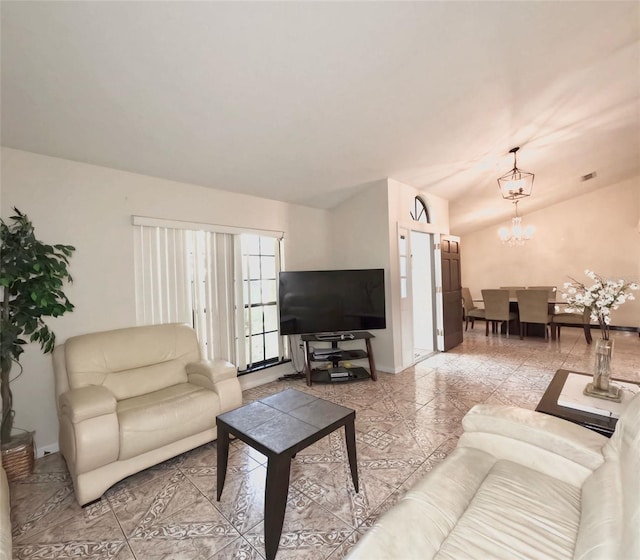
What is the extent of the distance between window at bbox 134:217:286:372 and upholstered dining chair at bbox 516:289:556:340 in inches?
177

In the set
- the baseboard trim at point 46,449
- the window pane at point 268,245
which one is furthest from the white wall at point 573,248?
the baseboard trim at point 46,449

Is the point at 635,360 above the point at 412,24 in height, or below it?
below

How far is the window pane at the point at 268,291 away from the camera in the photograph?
12.4 ft

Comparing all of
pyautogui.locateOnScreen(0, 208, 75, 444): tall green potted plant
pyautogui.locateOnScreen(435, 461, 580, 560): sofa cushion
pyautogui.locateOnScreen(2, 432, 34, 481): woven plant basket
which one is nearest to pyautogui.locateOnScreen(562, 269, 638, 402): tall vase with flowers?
pyautogui.locateOnScreen(435, 461, 580, 560): sofa cushion

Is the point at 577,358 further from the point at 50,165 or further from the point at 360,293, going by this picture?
the point at 50,165

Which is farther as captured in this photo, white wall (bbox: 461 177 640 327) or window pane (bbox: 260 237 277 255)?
white wall (bbox: 461 177 640 327)

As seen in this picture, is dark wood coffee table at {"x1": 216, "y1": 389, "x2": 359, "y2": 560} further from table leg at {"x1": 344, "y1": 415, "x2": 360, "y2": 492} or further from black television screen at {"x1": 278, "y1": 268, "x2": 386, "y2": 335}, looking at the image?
black television screen at {"x1": 278, "y1": 268, "x2": 386, "y2": 335}

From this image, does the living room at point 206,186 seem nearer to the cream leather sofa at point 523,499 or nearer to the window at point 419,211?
the window at point 419,211

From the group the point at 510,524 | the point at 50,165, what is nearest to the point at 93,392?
the point at 50,165

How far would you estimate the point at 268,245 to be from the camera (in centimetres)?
383

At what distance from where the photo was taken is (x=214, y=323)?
10.8 ft

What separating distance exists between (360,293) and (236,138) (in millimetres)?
2183

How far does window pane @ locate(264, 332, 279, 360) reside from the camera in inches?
151

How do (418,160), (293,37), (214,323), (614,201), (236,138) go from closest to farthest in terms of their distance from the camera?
1. (293,37)
2. (236,138)
3. (214,323)
4. (418,160)
5. (614,201)
